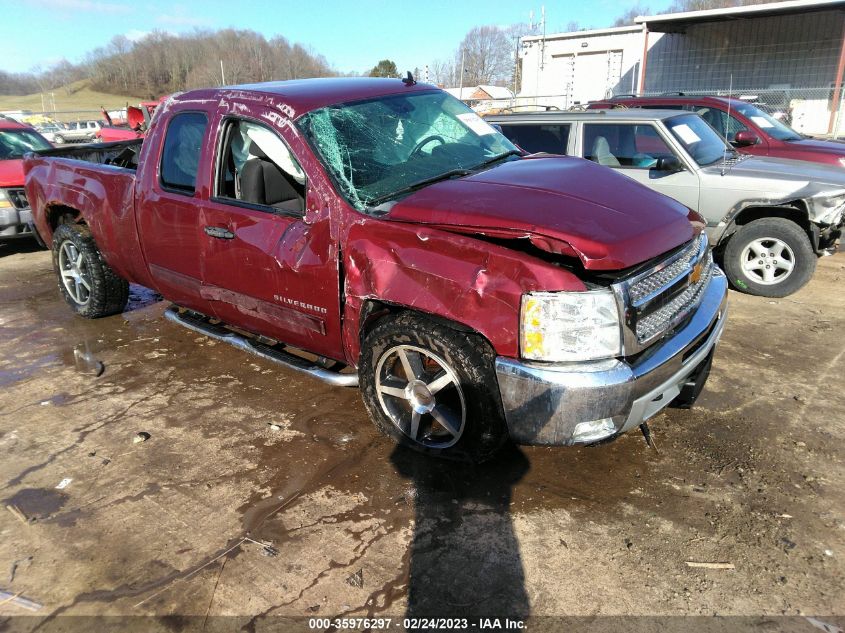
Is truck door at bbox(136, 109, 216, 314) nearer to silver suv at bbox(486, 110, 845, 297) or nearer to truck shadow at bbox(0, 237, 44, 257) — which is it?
silver suv at bbox(486, 110, 845, 297)

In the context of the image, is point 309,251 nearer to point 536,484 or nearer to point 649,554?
point 536,484

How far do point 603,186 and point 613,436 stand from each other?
4.27 ft

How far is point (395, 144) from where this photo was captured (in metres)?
3.61

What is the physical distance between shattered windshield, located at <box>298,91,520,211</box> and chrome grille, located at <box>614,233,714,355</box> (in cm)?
132

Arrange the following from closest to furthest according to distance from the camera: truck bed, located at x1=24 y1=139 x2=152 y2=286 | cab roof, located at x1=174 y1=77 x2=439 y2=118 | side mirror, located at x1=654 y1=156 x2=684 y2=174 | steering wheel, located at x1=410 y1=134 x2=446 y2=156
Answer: cab roof, located at x1=174 y1=77 x2=439 y2=118 → steering wheel, located at x1=410 y1=134 x2=446 y2=156 → truck bed, located at x1=24 y1=139 x2=152 y2=286 → side mirror, located at x1=654 y1=156 x2=684 y2=174

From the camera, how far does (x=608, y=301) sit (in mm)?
2559

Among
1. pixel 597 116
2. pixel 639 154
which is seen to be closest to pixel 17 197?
pixel 597 116

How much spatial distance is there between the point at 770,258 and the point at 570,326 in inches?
171

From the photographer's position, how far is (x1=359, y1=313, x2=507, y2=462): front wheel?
280cm

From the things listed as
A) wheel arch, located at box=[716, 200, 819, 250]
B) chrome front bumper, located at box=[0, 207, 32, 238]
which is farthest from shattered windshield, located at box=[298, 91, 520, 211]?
chrome front bumper, located at box=[0, 207, 32, 238]

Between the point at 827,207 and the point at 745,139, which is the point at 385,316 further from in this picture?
the point at 745,139

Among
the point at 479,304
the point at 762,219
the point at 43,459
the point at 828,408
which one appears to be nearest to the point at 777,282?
the point at 762,219

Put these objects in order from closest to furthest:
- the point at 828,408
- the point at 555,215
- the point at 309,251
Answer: the point at 555,215
the point at 309,251
the point at 828,408

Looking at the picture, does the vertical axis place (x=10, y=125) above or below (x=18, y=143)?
above
